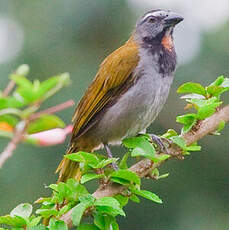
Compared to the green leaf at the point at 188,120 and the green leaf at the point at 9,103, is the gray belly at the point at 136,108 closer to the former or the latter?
the green leaf at the point at 188,120

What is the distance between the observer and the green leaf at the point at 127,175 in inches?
65.4

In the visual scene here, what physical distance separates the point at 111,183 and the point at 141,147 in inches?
5.2

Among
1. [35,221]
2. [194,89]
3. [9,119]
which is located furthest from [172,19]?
[35,221]

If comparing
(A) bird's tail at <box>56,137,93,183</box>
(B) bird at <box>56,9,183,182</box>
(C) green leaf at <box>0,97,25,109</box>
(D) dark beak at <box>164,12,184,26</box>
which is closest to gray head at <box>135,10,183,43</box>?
(D) dark beak at <box>164,12,184,26</box>

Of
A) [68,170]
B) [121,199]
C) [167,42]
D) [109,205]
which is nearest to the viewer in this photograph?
[109,205]

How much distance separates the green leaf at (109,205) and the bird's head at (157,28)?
181 cm

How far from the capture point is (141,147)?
5.82ft

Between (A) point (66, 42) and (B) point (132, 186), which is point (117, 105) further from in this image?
(A) point (66, 42)

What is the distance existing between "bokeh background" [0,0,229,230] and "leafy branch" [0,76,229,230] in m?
2.94

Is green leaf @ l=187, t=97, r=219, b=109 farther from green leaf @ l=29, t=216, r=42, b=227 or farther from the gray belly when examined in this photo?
the gray belly

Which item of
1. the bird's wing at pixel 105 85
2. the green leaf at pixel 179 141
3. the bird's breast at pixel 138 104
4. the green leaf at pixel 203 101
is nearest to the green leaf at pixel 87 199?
the green leaf at pixel 179 141

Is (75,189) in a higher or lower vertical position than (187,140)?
lower

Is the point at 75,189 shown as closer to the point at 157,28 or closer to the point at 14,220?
the point at 14,220

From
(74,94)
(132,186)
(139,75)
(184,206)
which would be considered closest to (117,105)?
(139,75)
